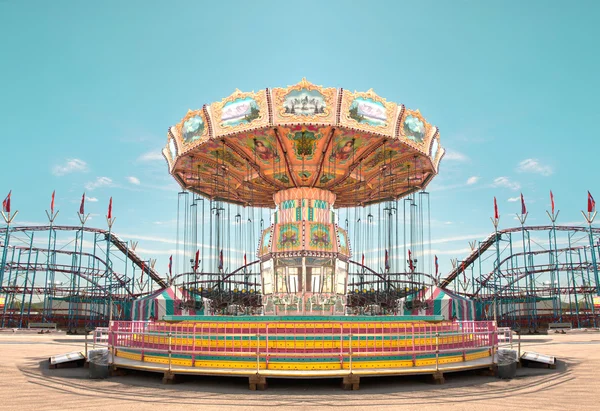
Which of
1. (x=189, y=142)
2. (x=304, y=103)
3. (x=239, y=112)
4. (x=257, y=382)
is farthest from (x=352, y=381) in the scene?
(x=189, y=142)

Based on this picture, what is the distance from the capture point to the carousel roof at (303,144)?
13609 mm

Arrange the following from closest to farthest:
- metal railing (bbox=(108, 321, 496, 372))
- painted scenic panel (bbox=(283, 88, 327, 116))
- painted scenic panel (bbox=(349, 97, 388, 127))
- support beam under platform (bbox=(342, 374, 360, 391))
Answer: support beam under platform (bbox=(342, 374, 360, 391)), metal railing (bbox=(108, 321, 496, 372)), painted scenic panel (bbox=(283, 88, 327, 116)), painted scenic panel (bbox=(349, 97, 388, 127))

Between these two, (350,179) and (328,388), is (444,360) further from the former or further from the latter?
(350,179)

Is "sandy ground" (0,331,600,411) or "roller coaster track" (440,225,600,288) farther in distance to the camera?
"roller coaster track" (440,225,600,288)

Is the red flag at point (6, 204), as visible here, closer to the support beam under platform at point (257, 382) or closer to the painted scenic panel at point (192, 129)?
the painted scenic panel at point (192, 129)

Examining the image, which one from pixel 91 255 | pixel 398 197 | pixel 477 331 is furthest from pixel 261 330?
pixel 91 255

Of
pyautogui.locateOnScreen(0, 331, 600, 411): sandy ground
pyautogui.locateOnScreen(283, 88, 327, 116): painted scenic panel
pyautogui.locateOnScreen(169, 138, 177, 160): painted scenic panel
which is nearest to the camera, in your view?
pyautogui.locateOnScreen(0, 331, 600, 411): sandy ground

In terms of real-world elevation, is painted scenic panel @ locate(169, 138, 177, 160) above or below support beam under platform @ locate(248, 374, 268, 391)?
above

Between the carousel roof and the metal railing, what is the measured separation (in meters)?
6.20

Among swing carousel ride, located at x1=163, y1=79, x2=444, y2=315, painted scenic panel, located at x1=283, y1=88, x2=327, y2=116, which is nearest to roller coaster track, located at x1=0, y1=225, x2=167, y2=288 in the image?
swing carousel ride, located at x1=163, y1=79, x2=444, y2=315

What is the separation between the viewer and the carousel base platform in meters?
8.44

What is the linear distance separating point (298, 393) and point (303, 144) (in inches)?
365

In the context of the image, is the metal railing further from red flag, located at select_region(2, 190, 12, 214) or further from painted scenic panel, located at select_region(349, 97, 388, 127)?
red flag, located at select_region(2, 190, 12, 214)

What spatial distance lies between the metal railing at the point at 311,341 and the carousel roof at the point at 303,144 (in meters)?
6.20
